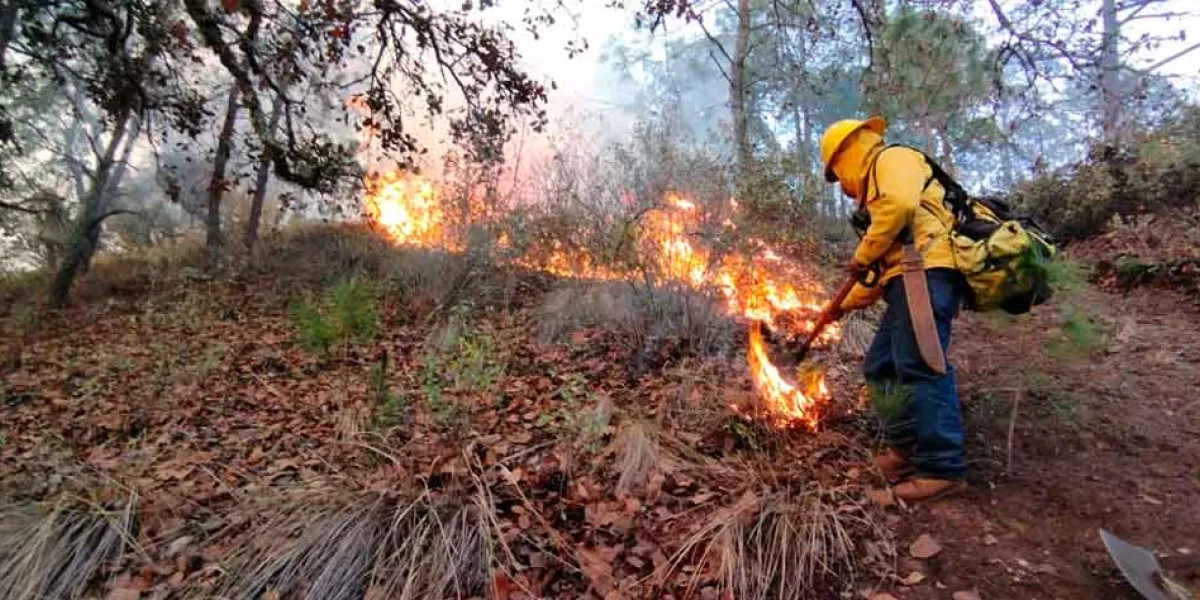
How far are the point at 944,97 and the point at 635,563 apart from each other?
11.1 meters

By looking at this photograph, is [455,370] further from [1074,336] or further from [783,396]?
[1074,336]

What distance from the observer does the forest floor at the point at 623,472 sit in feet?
8.87

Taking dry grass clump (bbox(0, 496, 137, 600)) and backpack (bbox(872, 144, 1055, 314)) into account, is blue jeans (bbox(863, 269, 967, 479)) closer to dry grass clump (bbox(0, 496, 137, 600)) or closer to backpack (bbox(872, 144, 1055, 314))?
backpack (bbox(872, 144, 1055, 314))

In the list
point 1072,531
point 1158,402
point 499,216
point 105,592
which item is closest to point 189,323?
point 499,216

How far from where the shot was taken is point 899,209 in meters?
2.90

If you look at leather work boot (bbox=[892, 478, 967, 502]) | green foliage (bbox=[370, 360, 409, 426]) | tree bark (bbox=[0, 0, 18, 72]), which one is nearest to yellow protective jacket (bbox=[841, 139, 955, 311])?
leather work boot (bbox=[892, 478, 967, 502])

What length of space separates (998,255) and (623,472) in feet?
6.72

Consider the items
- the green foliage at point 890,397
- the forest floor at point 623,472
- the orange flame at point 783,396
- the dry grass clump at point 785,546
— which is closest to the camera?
the dry grass clump at point 785,546

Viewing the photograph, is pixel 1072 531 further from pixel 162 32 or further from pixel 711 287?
pixel 162 32

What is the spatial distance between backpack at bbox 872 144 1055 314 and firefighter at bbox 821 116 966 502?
65mm

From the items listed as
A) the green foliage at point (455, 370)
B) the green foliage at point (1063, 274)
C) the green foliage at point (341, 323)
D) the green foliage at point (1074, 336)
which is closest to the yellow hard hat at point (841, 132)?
the green foliage at point (1063, 274)

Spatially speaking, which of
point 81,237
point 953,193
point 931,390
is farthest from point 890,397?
point 81,237

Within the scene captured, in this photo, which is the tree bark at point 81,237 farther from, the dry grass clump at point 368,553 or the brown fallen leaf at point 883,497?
the brown fallen leaf at point 883,497

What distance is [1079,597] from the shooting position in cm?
235
